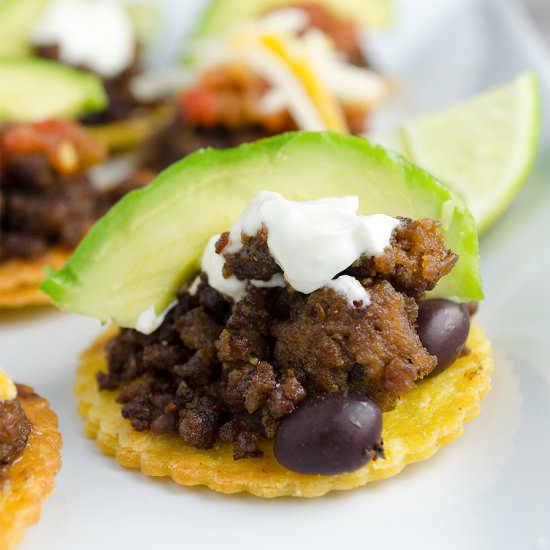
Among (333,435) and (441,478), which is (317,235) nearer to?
(333,435)

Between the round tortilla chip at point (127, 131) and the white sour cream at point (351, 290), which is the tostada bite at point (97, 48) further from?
the white sour cream at point (351, 290)

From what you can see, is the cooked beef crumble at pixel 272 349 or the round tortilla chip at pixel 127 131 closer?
the cooked beef crumble at pixel 272 349

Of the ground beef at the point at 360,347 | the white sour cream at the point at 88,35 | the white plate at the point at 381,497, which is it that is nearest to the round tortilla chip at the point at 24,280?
the white plate at the point at 381,497

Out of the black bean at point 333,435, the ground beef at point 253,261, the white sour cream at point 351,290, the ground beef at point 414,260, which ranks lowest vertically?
the black bean at point 333,435

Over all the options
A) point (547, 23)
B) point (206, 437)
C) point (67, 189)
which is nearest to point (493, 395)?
point (206, 437)

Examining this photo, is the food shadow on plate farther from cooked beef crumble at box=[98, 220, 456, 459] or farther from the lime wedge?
the lime wedge

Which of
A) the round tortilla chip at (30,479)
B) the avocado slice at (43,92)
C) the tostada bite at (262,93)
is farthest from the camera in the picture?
the avocado slice at (43,92)

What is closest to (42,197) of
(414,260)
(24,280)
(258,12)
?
(24,280)
